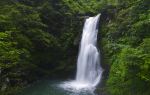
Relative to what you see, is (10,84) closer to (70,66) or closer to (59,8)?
(70,66)

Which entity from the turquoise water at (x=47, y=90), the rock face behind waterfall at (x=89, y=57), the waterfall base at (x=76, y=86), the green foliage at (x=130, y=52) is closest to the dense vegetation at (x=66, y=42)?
the green foliage at (x=130, y=52)

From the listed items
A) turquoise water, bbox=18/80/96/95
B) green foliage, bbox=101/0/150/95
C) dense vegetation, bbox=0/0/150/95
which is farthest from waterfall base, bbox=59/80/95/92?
green foliage, bbox=101/0/150/95

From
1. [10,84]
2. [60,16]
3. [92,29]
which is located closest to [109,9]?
[92,29]

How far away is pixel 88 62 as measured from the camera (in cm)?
2180

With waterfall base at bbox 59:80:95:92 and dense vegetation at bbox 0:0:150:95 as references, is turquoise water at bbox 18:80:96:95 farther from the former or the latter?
dense vegetation at bbox 0:0:150:95

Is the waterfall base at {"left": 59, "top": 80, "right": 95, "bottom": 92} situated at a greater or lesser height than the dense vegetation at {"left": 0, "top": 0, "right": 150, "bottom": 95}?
lesser

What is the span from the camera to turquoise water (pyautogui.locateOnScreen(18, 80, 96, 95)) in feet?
55.3

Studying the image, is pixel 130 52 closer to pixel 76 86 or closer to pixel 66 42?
pixel 76 86

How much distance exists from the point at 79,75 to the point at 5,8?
27.0 feet

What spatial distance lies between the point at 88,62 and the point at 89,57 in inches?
16.6

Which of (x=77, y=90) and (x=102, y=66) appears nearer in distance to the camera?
(x=77, y=90)

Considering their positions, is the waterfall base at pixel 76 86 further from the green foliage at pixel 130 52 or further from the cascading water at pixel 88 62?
the green foliage at pixel 130 52

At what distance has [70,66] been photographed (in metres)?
22.9

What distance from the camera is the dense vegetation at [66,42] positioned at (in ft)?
40.0
